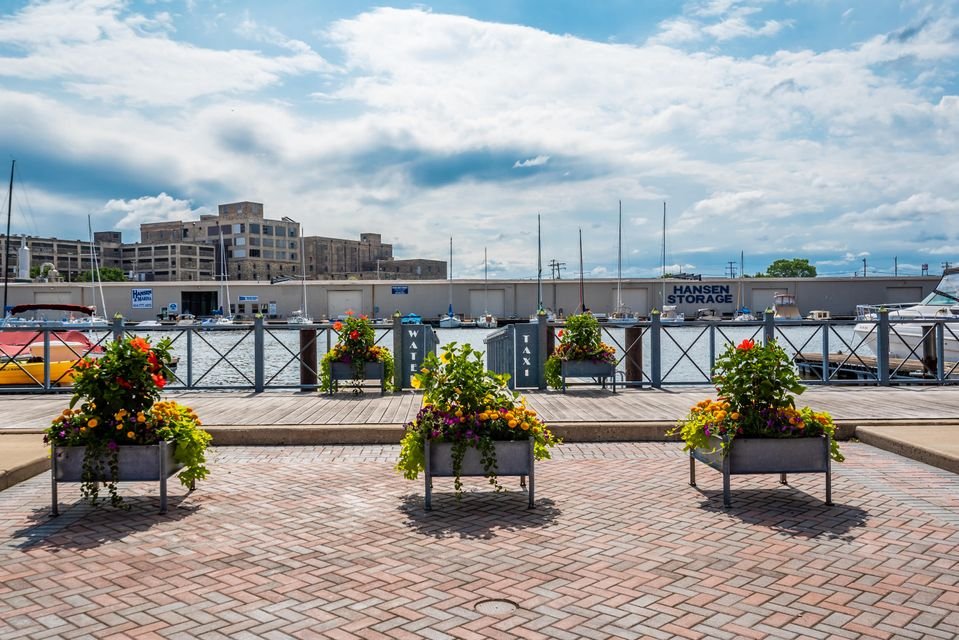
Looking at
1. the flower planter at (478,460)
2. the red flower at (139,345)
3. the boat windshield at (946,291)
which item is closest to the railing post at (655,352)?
the flower planter at (478,460)

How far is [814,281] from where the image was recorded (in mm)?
101625

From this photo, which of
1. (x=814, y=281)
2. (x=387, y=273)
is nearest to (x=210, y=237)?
(x=387, y=273)

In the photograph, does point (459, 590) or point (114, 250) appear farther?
point (114, 250)

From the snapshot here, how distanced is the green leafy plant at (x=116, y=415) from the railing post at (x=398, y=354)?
723 centimetres

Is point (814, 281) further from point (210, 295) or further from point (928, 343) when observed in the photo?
point (928, 343)

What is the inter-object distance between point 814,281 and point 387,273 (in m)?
111

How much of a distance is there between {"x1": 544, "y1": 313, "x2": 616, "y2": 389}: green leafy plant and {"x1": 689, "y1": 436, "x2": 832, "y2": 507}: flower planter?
6890 millimetres

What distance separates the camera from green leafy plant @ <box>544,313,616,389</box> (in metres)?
13.7

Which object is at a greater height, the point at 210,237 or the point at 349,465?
the point at 210,237

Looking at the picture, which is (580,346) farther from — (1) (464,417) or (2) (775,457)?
(1) (464,417)

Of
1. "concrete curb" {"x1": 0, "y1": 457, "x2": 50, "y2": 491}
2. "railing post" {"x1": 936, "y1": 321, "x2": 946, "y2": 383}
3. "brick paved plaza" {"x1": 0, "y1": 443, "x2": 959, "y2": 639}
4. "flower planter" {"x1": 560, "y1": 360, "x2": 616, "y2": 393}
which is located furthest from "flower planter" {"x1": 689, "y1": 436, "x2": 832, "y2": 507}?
"railing post" {"x1": 936, "y1": 321, "x2": 946, "y2": 383}

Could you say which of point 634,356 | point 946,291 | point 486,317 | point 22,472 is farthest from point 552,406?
point 486,317

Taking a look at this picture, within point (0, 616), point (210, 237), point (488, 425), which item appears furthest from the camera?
point (210, 237)

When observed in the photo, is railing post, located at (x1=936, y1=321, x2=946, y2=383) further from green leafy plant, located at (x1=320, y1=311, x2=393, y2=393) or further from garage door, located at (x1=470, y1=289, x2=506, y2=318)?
garage door, located at (x1=470, y1=289, x2=506, y2=318)
